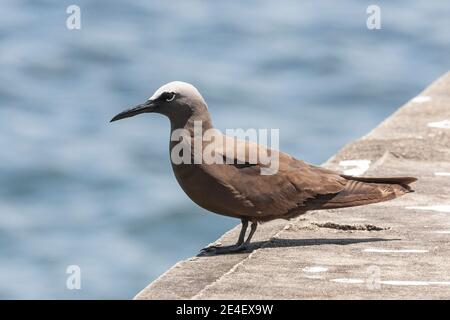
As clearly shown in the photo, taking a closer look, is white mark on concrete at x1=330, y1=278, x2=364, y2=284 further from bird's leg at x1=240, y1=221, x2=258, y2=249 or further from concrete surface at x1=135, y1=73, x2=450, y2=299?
bird's leg at x1=240, y1=221, x2=258, y2=249

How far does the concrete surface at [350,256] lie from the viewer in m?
6.80

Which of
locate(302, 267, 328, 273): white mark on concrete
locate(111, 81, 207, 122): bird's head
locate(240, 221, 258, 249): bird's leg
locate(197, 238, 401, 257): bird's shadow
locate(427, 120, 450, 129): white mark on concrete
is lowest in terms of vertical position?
locate(302, 267, 328, 273): white mark on concrete

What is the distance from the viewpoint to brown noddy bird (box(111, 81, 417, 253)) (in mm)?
7555

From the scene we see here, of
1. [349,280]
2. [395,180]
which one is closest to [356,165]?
[395,180]

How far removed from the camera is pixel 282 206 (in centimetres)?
772

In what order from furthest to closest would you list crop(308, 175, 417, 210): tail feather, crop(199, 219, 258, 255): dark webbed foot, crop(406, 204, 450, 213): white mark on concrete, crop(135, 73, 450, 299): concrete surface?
crop(406, 204, 450, 213): white mark on concrete < crop(308, 175, 417, 210): tail feather < crop(199, 219, 258, 255): dark webbed foot < crop(135, 73, 450, 299): concrete surface

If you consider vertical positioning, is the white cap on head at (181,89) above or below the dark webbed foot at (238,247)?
above

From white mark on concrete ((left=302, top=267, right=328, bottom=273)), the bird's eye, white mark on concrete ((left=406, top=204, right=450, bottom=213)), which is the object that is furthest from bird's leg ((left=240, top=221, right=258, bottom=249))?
white mark on concrete ((left=406, top=204, right=450, bottom=213))

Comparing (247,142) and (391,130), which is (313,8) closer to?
(391,130)

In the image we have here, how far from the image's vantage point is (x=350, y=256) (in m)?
7.48

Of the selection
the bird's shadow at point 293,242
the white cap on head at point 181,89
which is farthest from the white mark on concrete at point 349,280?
the white cap on head at point 181,89

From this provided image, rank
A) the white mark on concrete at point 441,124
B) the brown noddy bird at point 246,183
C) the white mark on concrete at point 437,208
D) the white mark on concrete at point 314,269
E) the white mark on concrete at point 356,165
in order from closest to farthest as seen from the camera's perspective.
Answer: the white mark on concrete at point 314,269, the brown noddy bird at point 246,183, the white mark on concrete at point 437,208, the white mark on concrete at point 356,165, the white mark on concrete at point 441,124

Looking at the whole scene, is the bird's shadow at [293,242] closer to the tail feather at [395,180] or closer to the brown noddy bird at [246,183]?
the brown noddy bird at [246,183]
